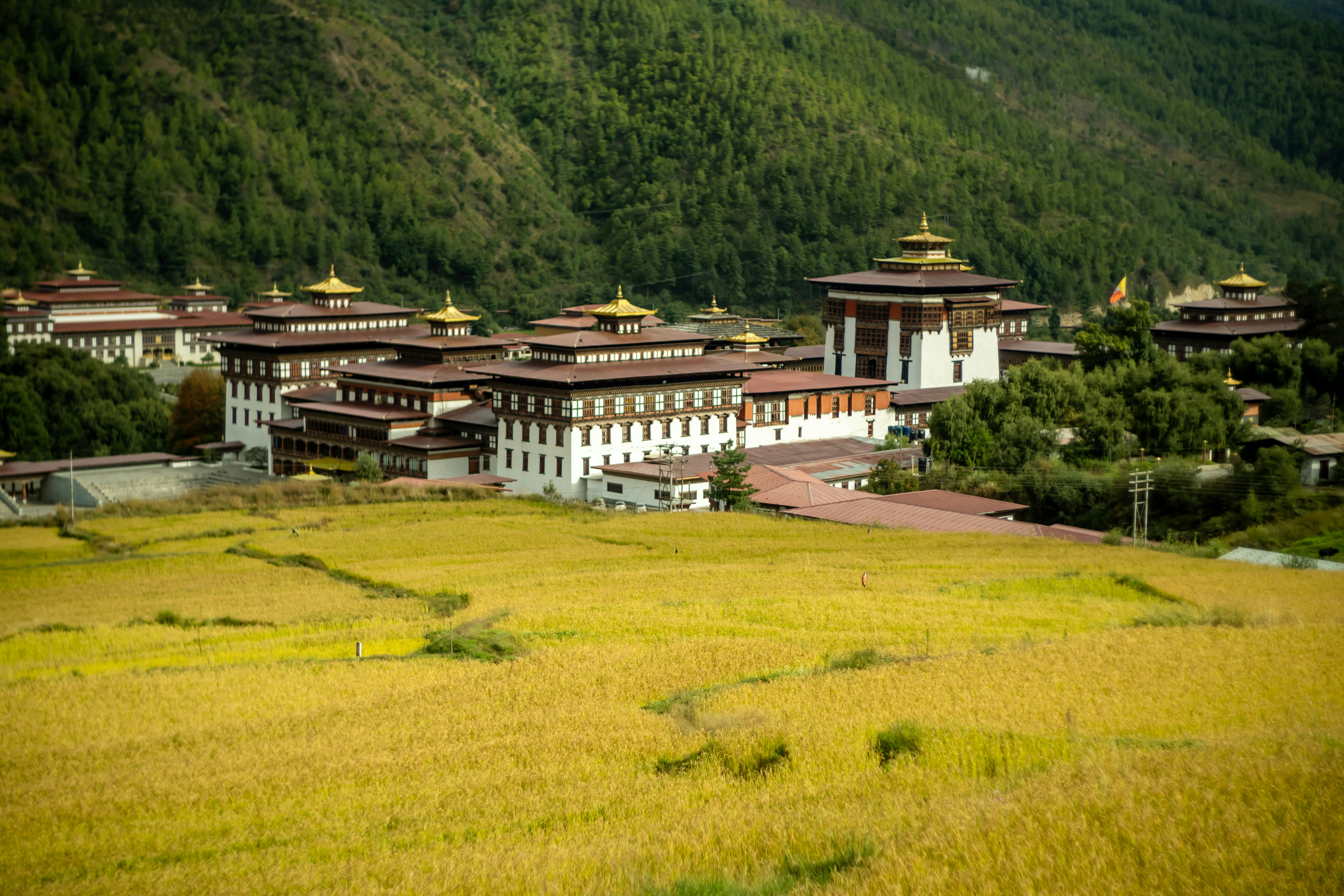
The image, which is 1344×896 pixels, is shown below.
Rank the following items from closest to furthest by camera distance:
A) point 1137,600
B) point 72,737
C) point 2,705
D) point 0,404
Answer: point 72,737
point 2,705
point 1137,600
point 0,404

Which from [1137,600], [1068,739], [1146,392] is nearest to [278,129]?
[1146,392]

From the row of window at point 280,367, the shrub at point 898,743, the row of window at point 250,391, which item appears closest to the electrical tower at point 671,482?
the row of window at point 280,367

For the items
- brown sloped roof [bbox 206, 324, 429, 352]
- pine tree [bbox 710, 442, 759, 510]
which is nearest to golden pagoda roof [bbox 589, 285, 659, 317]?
pine tree [bbox 710, 442, 759, 510]

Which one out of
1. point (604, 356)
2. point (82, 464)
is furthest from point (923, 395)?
point (82, 464)

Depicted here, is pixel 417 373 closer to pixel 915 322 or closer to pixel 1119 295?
pixel 915 322

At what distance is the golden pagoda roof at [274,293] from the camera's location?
368 ft

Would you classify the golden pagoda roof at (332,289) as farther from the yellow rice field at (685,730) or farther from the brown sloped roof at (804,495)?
the yellow rice field at (685,730)

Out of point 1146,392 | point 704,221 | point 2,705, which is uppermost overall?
point 704,221

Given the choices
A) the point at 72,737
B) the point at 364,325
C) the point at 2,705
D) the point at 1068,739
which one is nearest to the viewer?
the point at 1068,739

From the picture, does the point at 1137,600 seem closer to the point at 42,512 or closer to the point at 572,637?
the point at 572,637

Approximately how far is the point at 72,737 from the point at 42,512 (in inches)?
1742

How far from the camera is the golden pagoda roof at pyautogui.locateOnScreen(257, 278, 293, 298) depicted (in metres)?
112

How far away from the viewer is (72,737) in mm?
25547

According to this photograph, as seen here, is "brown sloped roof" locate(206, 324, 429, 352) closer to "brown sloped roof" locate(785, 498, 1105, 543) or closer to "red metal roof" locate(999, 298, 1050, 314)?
"brown sloped roof" locate(785, 498, 1105, 543)
